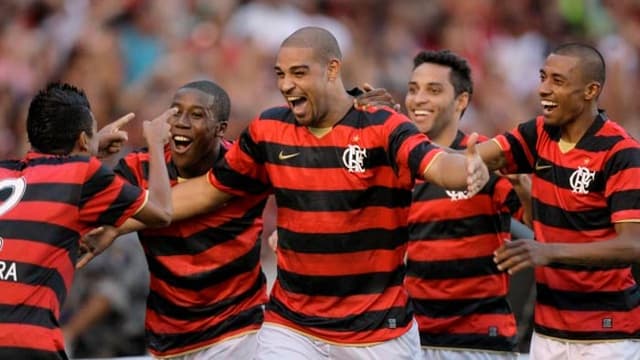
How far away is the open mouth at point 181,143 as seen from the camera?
7.88 metres

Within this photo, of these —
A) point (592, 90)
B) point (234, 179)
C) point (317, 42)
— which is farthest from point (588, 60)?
point (234, 179)

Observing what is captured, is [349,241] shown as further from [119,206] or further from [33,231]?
[33,231]

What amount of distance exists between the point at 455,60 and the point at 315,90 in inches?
72.3

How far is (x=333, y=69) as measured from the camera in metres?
7.45

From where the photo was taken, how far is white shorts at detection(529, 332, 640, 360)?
7508 mm

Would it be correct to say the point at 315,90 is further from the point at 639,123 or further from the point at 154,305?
the point at 639,123

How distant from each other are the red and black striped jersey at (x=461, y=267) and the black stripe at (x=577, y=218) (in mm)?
683

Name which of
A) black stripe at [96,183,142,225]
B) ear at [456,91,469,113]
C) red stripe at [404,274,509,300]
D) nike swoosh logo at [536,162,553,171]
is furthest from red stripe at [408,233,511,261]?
black stripe at [96,183,142,225]

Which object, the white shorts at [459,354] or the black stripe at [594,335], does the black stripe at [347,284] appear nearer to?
the black stripe at [594,335]

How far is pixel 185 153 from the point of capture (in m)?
7.93

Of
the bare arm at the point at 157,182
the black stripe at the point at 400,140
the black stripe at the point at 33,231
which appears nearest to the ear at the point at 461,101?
the black stripe at the point at 400,140

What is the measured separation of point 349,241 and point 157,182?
3.25ft

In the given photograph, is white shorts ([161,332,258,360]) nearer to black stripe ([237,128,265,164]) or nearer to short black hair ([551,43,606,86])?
black stripe ([237,128,265,164])

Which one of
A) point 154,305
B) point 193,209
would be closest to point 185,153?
point 193,209
